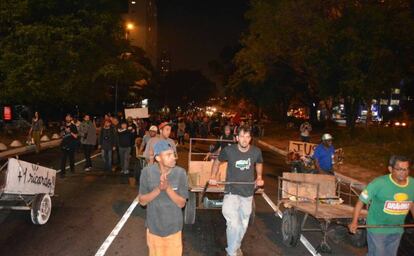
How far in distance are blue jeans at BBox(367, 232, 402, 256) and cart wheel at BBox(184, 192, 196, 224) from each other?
416 centimetres

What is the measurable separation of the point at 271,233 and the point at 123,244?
8.98 feet

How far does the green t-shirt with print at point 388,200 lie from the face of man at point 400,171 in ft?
0.20

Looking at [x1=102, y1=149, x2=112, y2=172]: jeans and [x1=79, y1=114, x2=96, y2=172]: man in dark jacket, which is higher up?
[x1=79, y1=114, x2=96, y2=172]: man in dark jacket

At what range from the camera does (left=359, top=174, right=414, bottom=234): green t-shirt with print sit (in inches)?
214

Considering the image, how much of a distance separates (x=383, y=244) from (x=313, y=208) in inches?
96.5

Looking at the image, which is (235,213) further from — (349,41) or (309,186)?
(349,41)

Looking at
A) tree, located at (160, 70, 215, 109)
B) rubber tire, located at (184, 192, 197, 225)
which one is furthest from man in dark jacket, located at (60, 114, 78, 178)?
tree, located at (160, 70, 215, 109)

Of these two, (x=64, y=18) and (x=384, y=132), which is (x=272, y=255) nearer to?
(x=384, y=132)

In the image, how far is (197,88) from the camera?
405 feet

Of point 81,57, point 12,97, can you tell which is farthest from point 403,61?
point 12,97

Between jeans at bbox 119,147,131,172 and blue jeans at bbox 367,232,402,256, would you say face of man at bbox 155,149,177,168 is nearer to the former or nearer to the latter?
blue jeans at bbox 367,232,402,256

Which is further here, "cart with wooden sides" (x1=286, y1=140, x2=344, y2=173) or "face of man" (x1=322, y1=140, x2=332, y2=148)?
"cart with wooden sides" (x1=286, y1=140, x2=344, y2=173)

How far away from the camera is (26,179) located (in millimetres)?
8875

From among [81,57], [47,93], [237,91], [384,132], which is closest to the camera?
[384,132]
